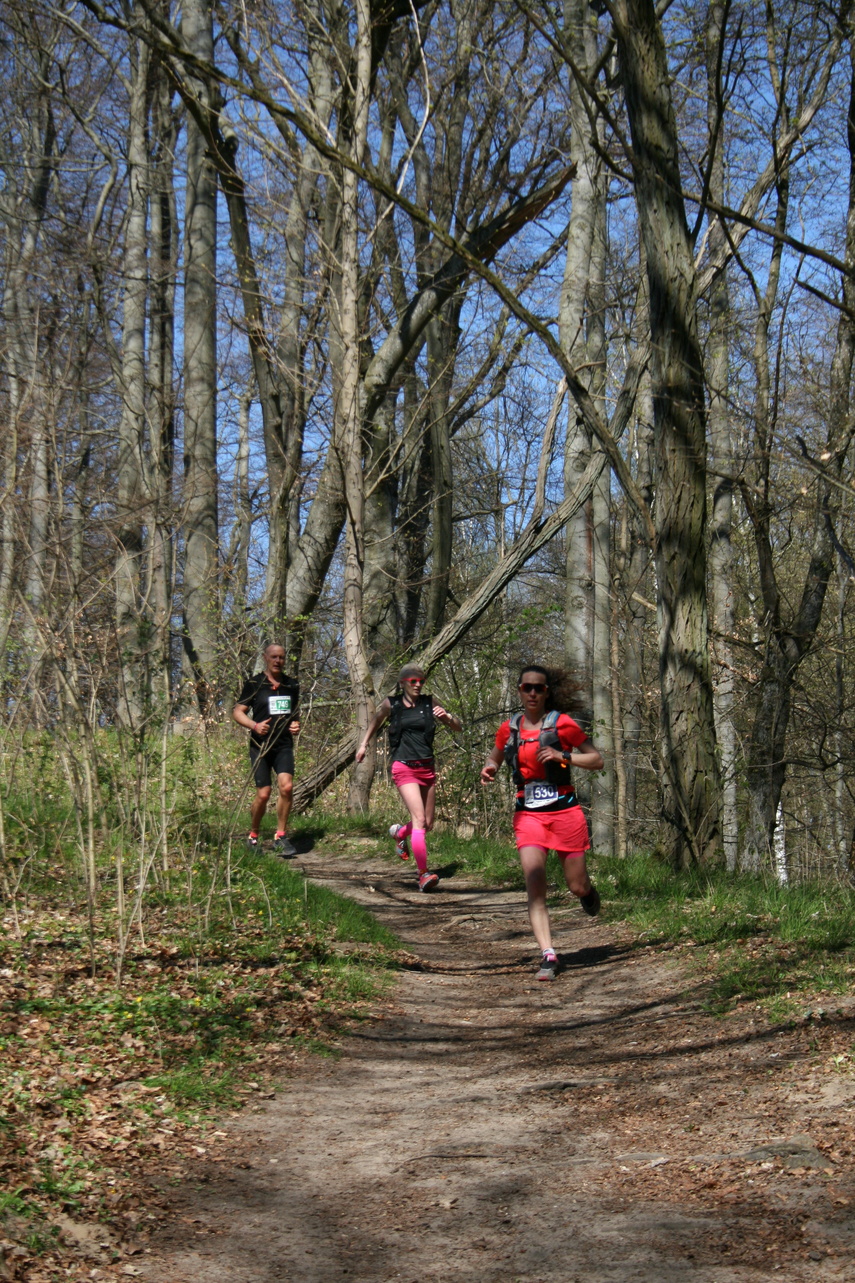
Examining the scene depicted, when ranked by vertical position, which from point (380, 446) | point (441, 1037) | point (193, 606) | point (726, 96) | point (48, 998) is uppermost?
point (726, 96)

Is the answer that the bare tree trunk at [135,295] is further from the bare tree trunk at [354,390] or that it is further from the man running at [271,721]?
the man running at [271,721]

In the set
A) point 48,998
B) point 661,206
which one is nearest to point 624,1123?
point 48,998

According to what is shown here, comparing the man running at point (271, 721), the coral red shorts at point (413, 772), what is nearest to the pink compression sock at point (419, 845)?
the coral red shorts at point (413, 772)

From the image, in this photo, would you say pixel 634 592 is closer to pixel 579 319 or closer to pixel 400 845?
pixel 579 319

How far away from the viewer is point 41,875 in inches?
276

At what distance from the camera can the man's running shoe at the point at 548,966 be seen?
6758 millimetres

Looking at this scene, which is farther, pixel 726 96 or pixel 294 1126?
pixel 726 96

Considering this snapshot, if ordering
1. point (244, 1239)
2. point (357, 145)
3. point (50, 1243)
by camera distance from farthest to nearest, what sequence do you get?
point (357, 145)
point (244, 1239)
point (50, 1243)

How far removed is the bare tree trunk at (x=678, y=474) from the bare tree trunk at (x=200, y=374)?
9.04 meters

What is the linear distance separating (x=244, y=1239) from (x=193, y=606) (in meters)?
13.6

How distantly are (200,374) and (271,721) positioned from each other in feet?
27.9

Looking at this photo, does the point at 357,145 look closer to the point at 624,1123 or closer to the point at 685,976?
the point at 685,976

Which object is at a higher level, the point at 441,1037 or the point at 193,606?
the point at 193,606

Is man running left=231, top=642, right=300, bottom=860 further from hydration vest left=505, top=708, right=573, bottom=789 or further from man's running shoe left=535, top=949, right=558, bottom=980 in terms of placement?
man's running shoe left=535, top=949, right=558, bottom=980
